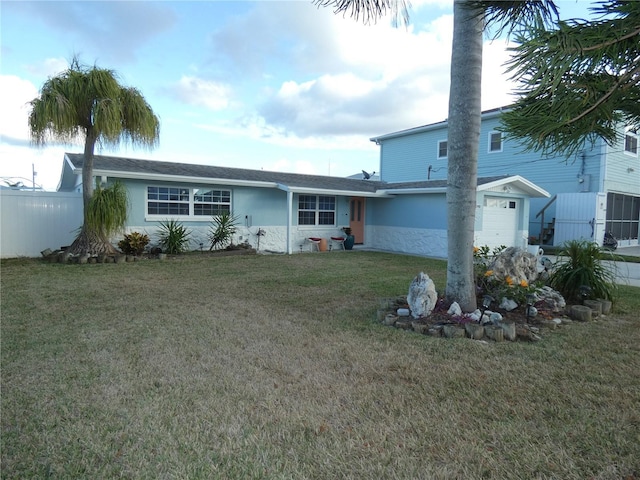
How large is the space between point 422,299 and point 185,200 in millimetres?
10201

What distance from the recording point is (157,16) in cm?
840

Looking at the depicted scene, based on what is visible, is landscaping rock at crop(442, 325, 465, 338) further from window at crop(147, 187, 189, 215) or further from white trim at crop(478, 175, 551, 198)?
window at crop(147, 187, 189, 215)

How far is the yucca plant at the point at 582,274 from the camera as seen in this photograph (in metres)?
6.59

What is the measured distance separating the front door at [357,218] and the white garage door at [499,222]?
509cm

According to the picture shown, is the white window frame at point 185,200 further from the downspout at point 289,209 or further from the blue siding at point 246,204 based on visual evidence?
the downspout at point 289,209

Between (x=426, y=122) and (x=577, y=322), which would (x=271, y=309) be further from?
(x=426, y=122)

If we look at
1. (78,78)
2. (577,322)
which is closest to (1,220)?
(78,78)

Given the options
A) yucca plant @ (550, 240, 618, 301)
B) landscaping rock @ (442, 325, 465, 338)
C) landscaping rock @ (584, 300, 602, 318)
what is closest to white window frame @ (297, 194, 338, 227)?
yucca plant @ (550, 240, 618, 301)

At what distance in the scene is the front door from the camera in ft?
55.7

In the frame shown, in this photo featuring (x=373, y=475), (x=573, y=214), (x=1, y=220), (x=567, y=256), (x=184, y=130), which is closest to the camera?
(x=373, y=475)

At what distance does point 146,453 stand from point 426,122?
72.5 feet

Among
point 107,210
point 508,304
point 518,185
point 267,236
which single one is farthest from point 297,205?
point 508,304

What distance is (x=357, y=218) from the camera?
17172 millimetres

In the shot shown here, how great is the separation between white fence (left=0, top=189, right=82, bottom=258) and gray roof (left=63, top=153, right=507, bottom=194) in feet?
4.33
